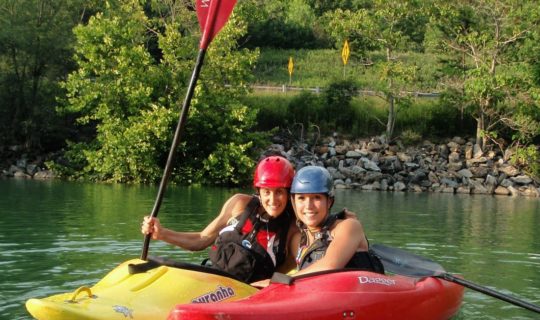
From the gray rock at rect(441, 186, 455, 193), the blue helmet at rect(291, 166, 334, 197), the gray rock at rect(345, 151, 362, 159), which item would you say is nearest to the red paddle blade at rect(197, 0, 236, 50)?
the blue helmet at rect(291, 166, 334, 197)

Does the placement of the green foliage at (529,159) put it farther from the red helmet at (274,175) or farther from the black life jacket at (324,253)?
the red helmet at (274,175)

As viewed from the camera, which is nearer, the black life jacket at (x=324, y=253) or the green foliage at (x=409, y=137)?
the black life jacket at (x=324, y=253)

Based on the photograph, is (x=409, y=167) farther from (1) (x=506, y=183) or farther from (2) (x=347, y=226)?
(2) (x=347, y=226)

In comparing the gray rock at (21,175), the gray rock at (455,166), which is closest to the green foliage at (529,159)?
the gray rock at (455,166)

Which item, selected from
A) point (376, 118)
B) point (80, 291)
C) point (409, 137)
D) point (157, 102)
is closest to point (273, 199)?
point (80, 291)

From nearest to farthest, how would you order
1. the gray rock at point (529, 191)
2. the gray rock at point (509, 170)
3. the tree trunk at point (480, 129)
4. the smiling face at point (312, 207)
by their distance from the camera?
the smiling face at point (312, 207) < the gray rock at point (529, 191) < the gray rock at point (509, 170) < the tree trunk at point (480, 129)

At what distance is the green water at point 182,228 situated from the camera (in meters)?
7.11

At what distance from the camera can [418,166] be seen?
76.7ft

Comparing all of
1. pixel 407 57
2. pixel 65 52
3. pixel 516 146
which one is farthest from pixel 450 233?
pixel 407 57

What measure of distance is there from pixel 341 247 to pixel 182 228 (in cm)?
624

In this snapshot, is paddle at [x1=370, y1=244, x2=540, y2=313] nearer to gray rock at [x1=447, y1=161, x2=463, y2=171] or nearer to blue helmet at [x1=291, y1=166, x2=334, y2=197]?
blue helmet at [x1=291, y1=166, x2=334, y2=197]

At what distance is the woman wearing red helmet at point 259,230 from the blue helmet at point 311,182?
170 mm

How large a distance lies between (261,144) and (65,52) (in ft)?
23.5

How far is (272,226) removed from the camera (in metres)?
5.30
